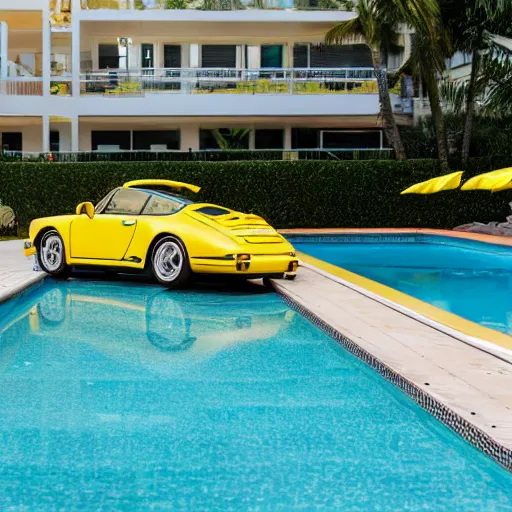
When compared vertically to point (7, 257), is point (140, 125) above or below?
above

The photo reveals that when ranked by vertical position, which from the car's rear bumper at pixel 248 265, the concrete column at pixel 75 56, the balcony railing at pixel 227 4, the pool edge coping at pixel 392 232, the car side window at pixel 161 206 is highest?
the balcony railing at pixel 227 4

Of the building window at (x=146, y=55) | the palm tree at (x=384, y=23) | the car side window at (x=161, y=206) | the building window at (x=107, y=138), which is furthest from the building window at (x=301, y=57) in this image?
→ the car side window at (x=161, y=206)

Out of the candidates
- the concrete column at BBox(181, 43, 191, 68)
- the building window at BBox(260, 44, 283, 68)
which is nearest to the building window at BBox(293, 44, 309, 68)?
the building window at BBox(260, 44, 283, 68)

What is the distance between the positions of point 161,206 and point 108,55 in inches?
860

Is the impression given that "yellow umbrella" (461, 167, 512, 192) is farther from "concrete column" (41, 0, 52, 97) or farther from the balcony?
"concrete column" (41, 0, 52, 97)

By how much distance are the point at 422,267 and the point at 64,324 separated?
8340 millimetres

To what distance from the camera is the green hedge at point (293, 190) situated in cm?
2239

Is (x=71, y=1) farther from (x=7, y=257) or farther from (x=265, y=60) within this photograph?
(x=7, y=257)

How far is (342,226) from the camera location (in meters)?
23.7

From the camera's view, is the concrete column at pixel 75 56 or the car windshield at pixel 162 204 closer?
the car windshield at pixel 162 204

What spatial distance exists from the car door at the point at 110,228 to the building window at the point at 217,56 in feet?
67.2

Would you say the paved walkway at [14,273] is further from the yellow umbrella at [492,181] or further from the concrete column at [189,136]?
the concrete column at [189,136]

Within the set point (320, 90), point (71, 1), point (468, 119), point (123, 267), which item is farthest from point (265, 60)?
point (123, 267)

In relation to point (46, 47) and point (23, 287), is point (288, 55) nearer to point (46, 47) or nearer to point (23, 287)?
point (46, 47)
